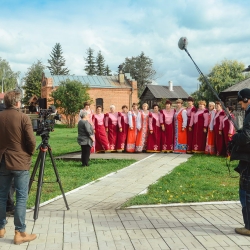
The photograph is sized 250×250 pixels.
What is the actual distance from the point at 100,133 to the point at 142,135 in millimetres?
1567

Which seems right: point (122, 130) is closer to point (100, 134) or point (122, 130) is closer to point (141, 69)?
point (100, 134)

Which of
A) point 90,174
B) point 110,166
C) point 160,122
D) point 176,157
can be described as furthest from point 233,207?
point 160,122

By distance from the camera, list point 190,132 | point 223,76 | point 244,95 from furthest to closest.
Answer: point 223,76
point 190,132
point 244,95

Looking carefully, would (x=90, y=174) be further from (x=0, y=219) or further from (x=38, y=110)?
(x=0, y=219)

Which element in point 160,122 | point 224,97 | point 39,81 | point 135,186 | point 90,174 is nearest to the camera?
point 135,186

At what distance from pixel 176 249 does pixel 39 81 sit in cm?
6516

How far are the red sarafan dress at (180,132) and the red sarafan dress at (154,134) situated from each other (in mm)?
626

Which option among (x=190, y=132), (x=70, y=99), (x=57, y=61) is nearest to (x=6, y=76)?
(x=57, y=61)

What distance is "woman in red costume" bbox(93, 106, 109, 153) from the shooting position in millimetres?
14055

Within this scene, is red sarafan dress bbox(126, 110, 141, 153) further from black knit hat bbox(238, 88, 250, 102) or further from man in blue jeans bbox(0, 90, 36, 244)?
man in blue jeans bbox(0, 90, 36, 244)

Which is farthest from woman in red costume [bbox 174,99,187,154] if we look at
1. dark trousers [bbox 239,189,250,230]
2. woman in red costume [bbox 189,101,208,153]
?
dark trousers [bbox 239,189,250,230]

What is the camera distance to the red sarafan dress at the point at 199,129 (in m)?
13.3

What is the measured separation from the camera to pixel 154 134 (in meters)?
14.0

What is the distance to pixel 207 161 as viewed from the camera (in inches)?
464
